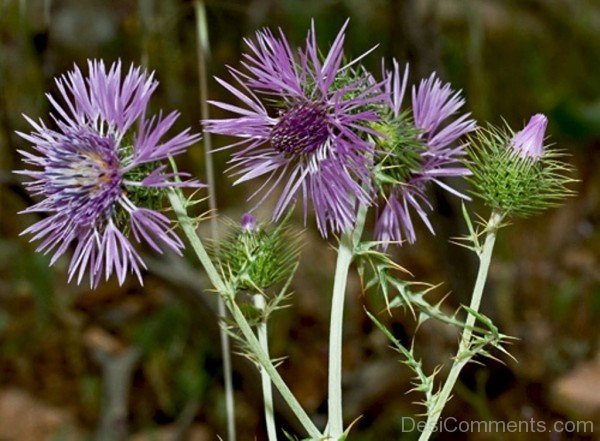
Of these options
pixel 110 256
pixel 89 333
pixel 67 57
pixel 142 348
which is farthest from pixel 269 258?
pixel 67 57

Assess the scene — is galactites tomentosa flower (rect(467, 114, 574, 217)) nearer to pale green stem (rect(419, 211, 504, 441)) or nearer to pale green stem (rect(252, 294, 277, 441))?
pale green stem (rect(419, 211, 504, 441))

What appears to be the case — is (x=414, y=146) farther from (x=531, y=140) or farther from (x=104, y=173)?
(x=104, y=173)

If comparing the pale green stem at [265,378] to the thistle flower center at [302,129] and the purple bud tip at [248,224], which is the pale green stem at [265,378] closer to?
the purple bud tip at [248,224]

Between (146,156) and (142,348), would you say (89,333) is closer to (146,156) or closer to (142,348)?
(142,348)

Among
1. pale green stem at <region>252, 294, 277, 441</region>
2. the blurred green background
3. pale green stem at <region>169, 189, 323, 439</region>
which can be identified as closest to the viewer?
pale green stem at <region>169, 189, 323, 439</region>

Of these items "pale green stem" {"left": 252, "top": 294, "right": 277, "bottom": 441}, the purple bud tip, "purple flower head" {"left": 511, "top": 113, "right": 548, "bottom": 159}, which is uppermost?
"purple flower head" {"left": 511, "top": 113, "right": 548, "bottom": 159}

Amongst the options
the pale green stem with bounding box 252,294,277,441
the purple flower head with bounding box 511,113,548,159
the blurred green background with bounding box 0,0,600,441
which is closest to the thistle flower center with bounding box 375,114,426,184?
the purple flower head with bounding box 511,113,548,159
